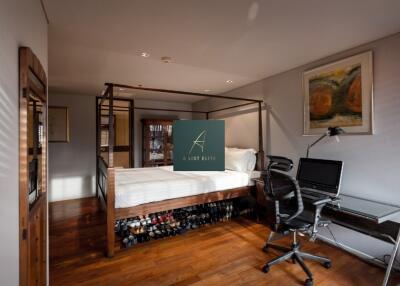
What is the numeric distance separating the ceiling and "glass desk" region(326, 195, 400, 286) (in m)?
1.73

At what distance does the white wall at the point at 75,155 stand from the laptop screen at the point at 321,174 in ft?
14.5

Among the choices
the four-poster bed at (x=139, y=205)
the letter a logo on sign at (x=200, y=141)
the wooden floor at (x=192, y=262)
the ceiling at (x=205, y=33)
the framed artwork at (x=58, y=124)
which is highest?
the ceiling at (x=205, y=33)

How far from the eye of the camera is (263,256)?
96.3 inches

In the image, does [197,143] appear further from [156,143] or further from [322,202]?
[156,143]

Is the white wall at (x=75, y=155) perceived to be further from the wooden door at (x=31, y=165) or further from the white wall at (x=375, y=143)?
the white wall at (x=375, y=143)

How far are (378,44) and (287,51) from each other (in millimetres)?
905

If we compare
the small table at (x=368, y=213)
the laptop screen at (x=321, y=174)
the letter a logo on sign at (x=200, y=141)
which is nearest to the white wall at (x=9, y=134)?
the letter a logo on sign at (x=200, y=141)

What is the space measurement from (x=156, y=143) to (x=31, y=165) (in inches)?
157

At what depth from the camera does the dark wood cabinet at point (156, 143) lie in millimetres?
5250

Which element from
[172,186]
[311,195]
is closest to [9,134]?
[172,186]

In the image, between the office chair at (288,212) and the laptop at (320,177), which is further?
the laptop at (320,177)

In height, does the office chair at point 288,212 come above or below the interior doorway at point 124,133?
below

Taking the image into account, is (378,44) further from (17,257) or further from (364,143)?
(17,257)

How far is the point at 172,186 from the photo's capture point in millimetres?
2816
